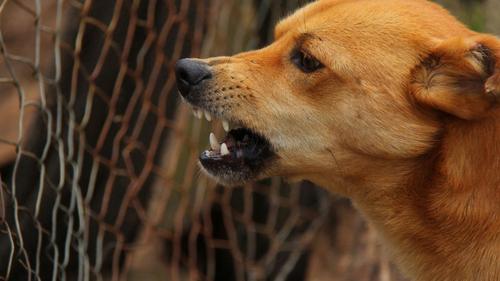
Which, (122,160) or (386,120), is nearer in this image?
(386,120)

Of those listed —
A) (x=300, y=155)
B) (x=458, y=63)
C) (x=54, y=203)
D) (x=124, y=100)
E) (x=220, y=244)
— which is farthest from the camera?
(x=220, y=244)

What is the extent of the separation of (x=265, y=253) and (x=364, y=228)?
2.32 feet

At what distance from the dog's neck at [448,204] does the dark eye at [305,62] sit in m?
0.47

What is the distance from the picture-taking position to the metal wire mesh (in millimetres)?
4285

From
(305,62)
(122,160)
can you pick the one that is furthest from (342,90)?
(122,160)

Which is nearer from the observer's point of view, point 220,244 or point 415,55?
point 415,55

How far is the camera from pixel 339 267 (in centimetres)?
624

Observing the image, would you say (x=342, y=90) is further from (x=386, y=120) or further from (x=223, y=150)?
(x=223, y=150)

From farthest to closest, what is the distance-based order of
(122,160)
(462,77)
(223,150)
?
(122,160) < (223,150) < (462,77)

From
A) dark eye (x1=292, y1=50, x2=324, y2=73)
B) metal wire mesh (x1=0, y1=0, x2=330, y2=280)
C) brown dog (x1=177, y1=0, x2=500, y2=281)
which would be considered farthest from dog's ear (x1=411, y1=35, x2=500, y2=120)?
metal wire mesh (x1=0, y1=0, x2=330, y2=280)

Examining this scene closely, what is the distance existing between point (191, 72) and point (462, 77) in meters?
1.04

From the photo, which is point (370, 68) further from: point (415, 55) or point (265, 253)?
point (265, 253)

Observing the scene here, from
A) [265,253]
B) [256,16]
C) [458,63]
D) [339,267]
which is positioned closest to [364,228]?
[339,267]

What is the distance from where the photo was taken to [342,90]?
11.9ft
